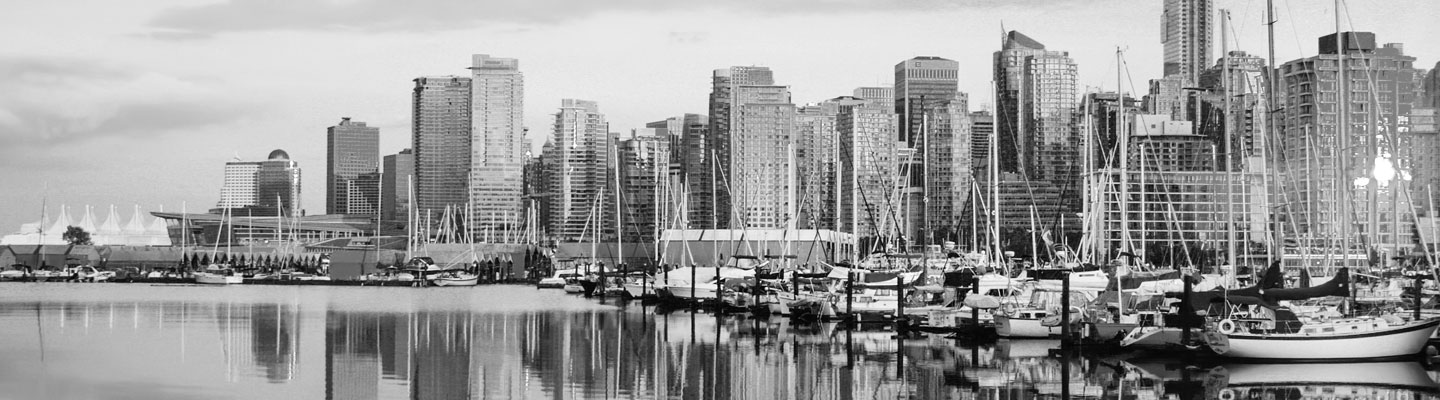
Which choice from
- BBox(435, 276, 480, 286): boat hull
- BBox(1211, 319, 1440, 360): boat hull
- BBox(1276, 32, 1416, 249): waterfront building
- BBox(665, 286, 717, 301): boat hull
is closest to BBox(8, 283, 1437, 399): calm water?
BBox(1211, 319, 1440, 360): boat hull

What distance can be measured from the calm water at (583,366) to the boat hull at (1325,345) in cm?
35

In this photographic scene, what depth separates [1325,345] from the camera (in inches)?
1650

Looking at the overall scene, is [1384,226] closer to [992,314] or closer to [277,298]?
[992,314]

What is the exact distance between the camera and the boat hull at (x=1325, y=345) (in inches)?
1650

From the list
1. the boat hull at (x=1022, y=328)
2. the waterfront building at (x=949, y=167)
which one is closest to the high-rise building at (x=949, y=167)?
the waterfront building at (x=949, y=167)

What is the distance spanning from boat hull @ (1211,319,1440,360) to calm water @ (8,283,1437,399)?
0.35 meters

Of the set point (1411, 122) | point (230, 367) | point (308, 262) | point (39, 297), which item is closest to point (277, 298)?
point (39, 297)

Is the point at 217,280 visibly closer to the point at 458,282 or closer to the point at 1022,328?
the point at 458,282

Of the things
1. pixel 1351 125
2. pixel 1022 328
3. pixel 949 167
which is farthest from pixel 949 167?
pixel 1022 328

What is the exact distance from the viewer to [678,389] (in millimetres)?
38375

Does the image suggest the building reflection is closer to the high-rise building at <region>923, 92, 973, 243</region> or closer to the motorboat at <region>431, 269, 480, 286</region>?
the motorboat at <region>431, 269, 480, 286</region>

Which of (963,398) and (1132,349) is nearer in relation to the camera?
(963,398)

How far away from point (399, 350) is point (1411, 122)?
291 ft

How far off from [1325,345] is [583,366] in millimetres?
19748
